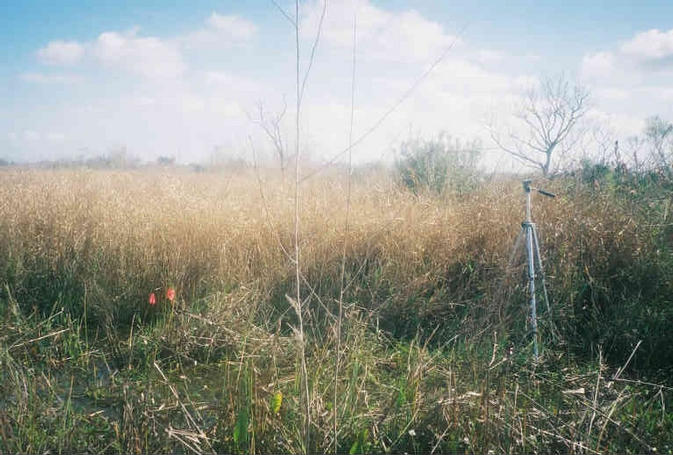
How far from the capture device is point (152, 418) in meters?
1.75

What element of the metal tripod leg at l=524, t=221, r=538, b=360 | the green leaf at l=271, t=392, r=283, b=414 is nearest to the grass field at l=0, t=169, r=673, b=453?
the green leaf at l=271, t=392, r=283, b=414

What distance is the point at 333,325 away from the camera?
8.36ft

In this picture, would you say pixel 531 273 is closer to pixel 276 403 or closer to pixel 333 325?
pixel 333 325

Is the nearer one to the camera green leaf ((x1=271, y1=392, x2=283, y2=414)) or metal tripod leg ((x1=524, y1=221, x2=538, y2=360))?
green leaf ((x1=271, y1=392, x2=283, y2=414))

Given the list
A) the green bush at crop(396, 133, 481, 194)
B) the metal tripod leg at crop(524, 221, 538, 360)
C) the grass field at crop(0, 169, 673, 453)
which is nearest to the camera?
the grass field at crop(0, 169, 673, 453)

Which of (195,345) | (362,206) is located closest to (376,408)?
(195,345)

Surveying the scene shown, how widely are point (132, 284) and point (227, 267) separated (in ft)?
2.50

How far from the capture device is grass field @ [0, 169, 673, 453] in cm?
179

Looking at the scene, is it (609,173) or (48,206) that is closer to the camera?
(48,206)

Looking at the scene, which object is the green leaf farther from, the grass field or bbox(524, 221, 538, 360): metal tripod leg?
bbox(524, 221, 538, 360): metal tripod leg

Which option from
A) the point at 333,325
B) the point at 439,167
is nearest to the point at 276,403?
the point at 333,325

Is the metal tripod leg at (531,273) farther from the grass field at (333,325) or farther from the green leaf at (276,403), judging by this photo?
the green leaf at (276,403)

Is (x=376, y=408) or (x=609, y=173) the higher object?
(x=609, y=173)

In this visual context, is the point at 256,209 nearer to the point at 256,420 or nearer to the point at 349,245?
the point at 349,245
